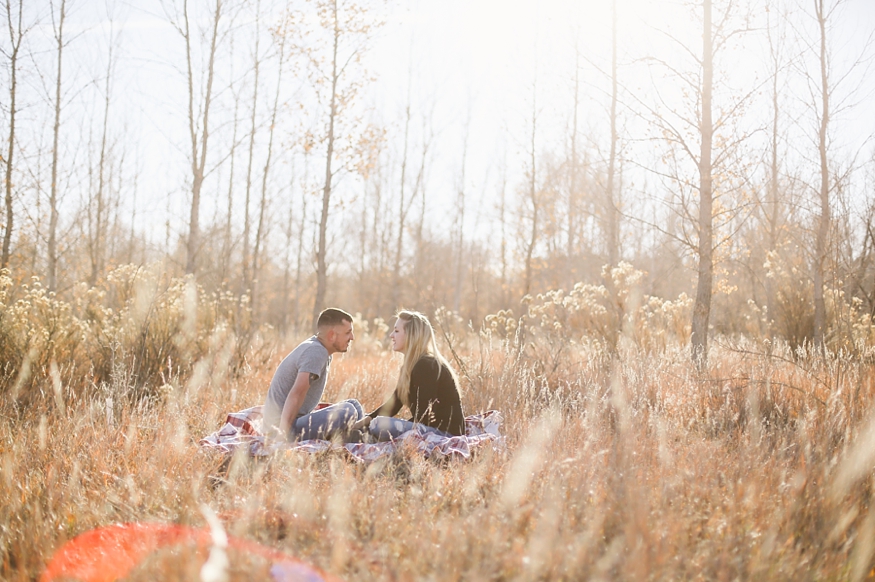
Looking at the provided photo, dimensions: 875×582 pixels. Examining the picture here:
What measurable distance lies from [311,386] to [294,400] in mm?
417

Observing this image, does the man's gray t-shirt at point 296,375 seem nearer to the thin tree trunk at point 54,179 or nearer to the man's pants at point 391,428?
the man's pants at point 391,428

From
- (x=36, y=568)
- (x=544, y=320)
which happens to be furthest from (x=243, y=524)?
(x=544, y=320)

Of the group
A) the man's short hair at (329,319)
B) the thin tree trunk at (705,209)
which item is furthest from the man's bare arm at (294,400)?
the thin tree trunk at (705,209)

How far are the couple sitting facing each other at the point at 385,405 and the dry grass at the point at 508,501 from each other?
55 cm

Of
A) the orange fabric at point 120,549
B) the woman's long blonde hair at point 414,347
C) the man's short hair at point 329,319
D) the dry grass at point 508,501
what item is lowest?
the orange fabric at point 120,549

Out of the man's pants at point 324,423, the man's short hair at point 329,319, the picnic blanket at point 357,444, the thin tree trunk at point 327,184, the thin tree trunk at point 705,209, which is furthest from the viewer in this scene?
the thin tree trunk at point 327,184

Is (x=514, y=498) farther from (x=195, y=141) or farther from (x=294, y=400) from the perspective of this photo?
(x=195, y=141)

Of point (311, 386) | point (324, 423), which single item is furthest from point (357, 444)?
point (311, 386)

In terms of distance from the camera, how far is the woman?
181 inches

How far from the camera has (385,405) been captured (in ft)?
15.9

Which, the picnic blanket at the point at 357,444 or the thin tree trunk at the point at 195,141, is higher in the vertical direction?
the thin tree trunk at the point at 195,141

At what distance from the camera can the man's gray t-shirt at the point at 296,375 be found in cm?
457

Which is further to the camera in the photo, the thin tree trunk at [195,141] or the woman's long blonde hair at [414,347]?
the thin tree trunk at [195,141]

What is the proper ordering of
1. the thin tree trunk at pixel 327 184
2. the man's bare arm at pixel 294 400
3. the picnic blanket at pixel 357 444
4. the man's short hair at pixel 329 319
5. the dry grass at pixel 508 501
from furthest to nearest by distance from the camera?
the thin tree trunk at pixel 327 184 → the man's short hair at pixel 329 319 → the man's bare arm at pixel 294 400 → the picnic blanket at pixel 357 444 → the dry grass at pixel 508 501
